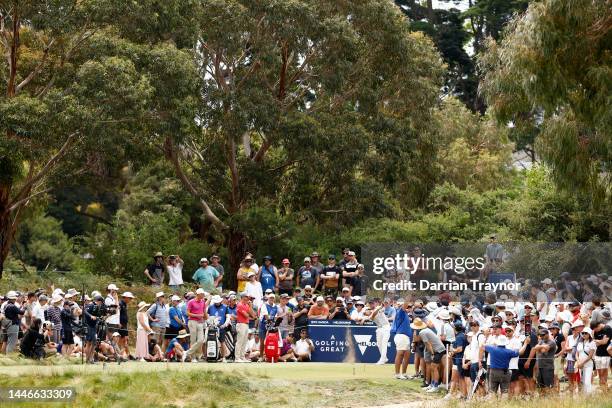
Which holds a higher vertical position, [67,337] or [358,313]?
[358,313]

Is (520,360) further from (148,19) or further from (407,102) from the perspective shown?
(407,102)

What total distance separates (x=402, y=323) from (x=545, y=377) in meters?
4.11

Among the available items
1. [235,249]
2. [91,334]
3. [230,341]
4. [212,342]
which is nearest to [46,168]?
[235,249]

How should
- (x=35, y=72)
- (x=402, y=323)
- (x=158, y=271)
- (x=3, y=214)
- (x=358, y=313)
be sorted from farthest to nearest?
(x=3, y=214) → (x=35, y=72) → (x=158, y=271) → (x=358, y=313) → (x=402, y=323)

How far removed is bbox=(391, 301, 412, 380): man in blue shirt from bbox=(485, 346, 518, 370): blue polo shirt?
3.23 m

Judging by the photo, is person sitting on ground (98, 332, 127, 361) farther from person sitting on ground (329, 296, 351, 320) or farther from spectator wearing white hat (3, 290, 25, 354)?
person sitting on ground (329, 296, 351, 320)

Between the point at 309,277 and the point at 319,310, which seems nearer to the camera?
the point at 319,310

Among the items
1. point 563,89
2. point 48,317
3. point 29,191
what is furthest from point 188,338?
point 29,191

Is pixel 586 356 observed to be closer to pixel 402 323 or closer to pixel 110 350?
pixel 402 323

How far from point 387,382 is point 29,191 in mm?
24447

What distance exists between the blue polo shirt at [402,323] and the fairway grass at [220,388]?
45.0 inches

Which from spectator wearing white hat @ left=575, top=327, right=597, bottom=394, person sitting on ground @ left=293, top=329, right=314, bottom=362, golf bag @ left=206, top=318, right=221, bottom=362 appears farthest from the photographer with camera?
spectator wearing white hat @ left=575, top=327, right=597, bottom=394

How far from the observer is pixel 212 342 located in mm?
27297

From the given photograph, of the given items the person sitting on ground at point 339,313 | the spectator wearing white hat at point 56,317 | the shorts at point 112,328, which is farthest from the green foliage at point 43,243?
the person sitting on ground at point 339,313
